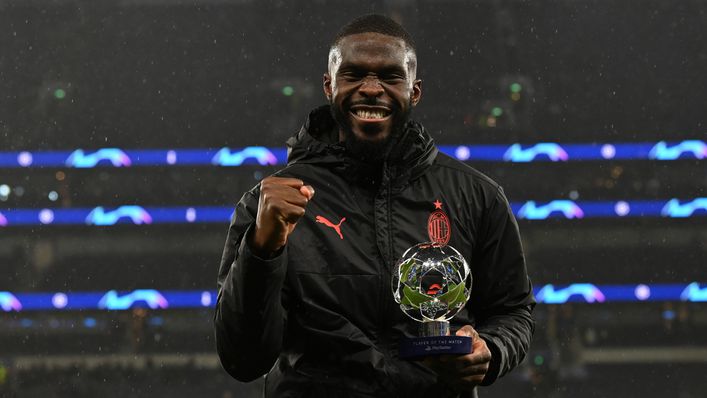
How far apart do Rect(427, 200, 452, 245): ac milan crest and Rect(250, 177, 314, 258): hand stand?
24 centimetres

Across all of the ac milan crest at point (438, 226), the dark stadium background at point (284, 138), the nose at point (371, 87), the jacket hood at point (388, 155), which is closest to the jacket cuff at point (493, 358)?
the ac milan crest at point (438, 226)

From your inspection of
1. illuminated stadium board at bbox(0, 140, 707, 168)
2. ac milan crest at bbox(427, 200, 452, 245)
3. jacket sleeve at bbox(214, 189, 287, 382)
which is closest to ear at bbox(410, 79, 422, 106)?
ac milan crest at bbox(427, 200, 452, 245)

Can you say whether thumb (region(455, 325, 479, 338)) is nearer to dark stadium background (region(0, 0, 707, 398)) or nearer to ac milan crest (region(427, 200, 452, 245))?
ac milan crest (region(427, 200, 452, 245))

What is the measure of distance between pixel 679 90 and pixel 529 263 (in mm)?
852

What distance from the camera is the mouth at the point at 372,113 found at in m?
1.49

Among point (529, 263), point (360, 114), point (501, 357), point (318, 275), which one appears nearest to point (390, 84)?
point (360, 114)

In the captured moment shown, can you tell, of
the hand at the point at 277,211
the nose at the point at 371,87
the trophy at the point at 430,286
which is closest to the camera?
the hand at the point at 277,211

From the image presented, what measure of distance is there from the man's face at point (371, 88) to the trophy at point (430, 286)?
190 mm

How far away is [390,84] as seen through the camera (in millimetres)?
1509

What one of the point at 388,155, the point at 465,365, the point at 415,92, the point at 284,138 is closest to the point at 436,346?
the point at 465,365

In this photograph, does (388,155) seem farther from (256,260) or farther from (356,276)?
(256,260)

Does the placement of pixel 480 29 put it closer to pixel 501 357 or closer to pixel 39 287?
pixel 39 287

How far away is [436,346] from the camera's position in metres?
1.29

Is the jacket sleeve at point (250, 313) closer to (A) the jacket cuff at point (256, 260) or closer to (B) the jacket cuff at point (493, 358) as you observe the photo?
(A) the jacket cuff at point (256, 260)
